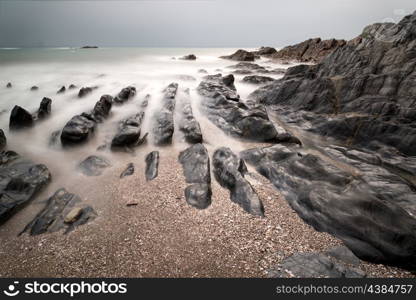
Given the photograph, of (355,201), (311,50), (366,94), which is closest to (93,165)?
(355,201)

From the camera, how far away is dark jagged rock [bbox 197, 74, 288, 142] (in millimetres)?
8376

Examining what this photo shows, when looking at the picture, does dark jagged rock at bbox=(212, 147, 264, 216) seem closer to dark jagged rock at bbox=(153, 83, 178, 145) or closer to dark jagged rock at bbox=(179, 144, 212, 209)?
dark jagged rock at bbox=(179, 144, 212, 209)

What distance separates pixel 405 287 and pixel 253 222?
241 cm

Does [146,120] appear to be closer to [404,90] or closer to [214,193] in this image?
[214,193]

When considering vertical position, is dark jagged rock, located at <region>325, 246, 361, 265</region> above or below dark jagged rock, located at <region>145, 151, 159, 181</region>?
below

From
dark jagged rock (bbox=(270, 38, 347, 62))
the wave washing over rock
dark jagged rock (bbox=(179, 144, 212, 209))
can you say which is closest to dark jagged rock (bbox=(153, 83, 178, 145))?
the wave washing over rock

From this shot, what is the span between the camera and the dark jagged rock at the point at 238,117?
8.38 metres

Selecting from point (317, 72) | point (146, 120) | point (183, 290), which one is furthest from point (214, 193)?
point (317, 72)

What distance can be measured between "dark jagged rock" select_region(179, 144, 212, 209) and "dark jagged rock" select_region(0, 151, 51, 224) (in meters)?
3.89

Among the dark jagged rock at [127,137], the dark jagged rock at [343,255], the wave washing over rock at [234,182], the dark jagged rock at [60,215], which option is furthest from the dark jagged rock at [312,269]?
the dark jagged rock at [127,137]

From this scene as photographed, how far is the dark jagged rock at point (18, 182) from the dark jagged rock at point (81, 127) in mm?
1567

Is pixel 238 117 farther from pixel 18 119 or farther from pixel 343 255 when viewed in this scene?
pixel 18 119

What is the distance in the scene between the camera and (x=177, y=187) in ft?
17.5

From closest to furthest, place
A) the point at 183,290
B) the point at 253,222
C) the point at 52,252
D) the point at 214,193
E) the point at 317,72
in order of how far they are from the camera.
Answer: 1. the point at 183,290
2. the point at 52,252
3. the point at 253,222
4. the point at 214,193
5. the point at 317,72
